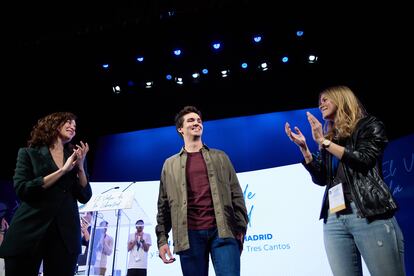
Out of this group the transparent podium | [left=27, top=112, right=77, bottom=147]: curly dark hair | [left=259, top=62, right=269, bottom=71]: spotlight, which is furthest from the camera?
[left=259, top=62, right=269, bottom=71]: spotlight

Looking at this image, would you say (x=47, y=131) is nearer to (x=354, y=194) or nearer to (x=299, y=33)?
(x=354, y=194)

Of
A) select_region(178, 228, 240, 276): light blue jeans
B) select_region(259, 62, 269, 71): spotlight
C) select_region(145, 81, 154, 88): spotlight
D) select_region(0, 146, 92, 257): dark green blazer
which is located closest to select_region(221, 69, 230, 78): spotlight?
select_region(259, 62, 269, 71): spotlight

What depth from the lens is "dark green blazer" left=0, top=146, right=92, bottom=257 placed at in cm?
190

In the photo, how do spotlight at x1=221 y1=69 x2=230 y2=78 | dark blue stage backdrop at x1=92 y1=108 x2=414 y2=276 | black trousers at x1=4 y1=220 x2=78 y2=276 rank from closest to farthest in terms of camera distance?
black trousers at x1=4 y1=220 x2=78 y2=276, dark blue stage backdrop at x1=92 y1=108 x2=414 y2=276, spotlight at x1=221 y1=69 x2=230 y2=78

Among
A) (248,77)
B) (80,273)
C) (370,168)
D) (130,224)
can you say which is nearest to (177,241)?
(370,168)

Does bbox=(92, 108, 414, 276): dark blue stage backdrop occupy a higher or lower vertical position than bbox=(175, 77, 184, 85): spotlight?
lower

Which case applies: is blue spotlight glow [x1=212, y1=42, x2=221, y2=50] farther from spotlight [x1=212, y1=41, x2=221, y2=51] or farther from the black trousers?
the black trousers

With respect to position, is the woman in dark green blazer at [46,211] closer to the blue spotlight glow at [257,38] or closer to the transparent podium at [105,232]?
the transparent podium at [105,232]

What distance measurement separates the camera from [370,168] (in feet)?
5.84

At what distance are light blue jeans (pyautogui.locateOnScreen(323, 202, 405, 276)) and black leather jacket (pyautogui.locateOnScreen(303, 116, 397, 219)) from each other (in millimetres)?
55

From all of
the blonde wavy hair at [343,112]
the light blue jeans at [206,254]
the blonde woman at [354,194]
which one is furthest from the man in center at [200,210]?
the blonde wavy hair at [343,112]

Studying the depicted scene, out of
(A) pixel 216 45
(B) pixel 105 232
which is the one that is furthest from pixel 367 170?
(A) pixel 216 45

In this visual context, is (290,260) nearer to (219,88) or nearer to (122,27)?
(219,88)

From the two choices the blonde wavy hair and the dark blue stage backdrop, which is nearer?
the blonde wavy hair
